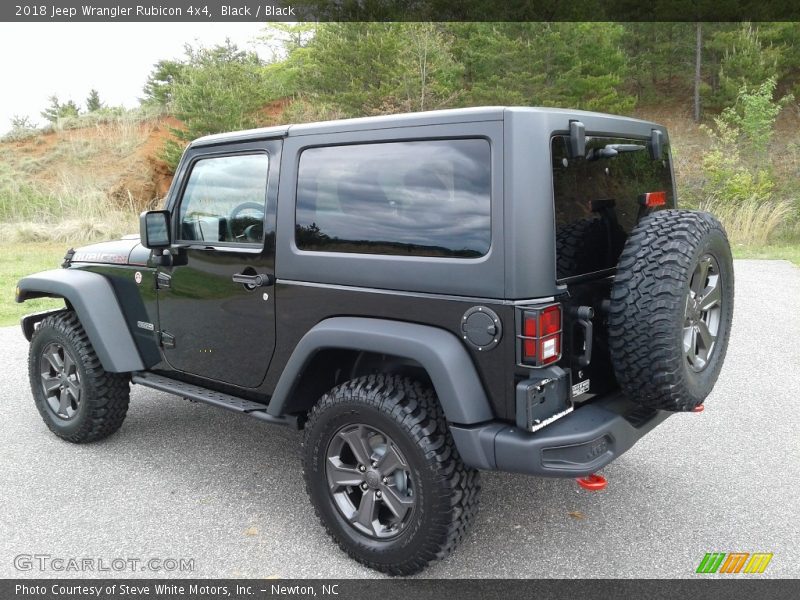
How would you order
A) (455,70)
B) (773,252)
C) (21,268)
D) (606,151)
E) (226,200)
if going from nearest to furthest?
(606,151) < (226,200) < (21,268) < (773,252) < (455,70)

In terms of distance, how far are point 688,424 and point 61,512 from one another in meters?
4.03

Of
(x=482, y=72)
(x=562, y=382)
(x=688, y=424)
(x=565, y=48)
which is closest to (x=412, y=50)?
(x=482, y=72)

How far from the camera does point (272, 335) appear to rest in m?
3.32

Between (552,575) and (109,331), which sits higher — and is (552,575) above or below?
below

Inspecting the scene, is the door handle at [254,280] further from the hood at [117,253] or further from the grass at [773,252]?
the grass at [773,252]

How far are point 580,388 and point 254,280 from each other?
5.46 feet

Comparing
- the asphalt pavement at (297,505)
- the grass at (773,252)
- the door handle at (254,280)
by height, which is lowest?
the asphalt pavement at (297,505)

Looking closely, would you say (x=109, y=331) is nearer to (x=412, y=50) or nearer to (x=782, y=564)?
(x=782, y=564)

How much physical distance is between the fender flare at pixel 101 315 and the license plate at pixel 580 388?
272cm

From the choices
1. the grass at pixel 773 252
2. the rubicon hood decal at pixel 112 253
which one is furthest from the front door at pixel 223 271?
the grass at pixel 773 252

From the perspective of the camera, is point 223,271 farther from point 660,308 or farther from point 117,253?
point 660,308

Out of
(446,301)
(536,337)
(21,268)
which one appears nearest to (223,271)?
(446,301)

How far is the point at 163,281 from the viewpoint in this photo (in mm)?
3904

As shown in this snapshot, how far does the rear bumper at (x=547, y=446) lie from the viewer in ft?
8.22
